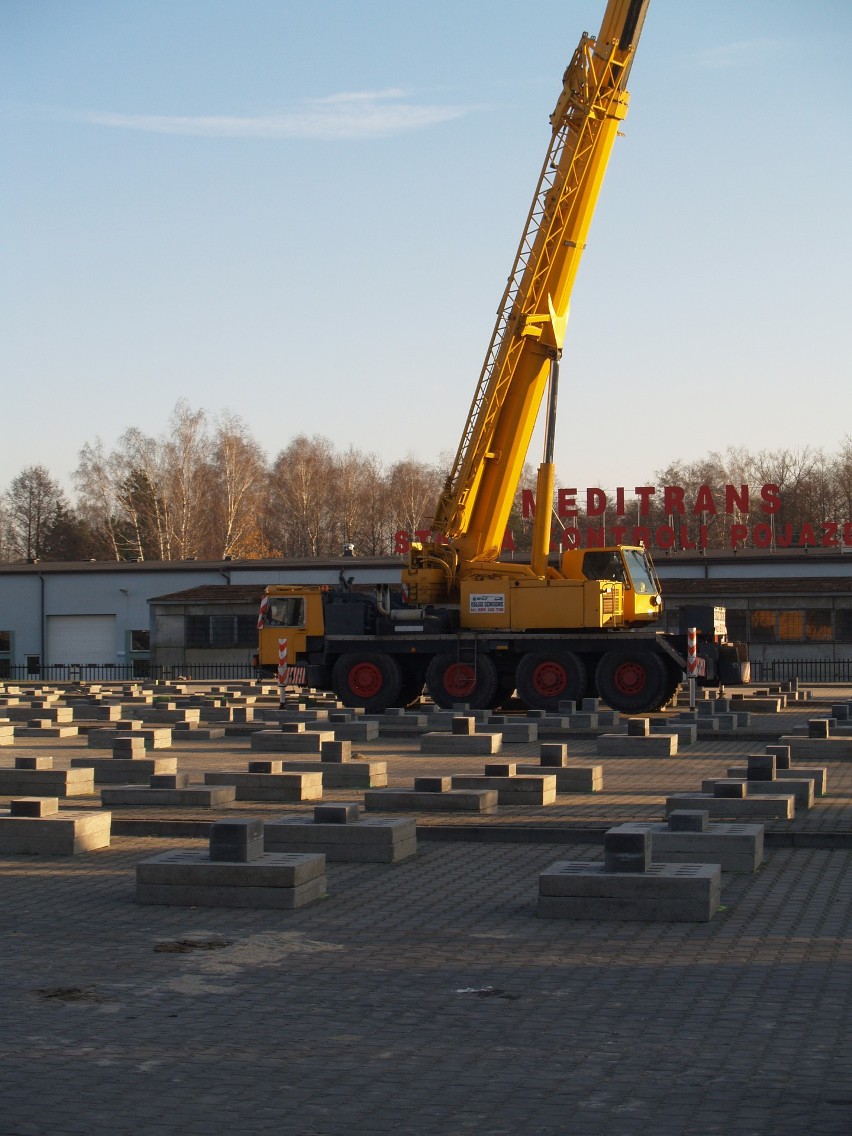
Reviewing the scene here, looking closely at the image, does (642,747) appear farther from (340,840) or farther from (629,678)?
(340,840)

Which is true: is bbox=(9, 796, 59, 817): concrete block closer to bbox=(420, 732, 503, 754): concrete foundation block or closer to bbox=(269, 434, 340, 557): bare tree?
bbox=(420, 732, 503, 754): concrete foundation block

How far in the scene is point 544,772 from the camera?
631 inches

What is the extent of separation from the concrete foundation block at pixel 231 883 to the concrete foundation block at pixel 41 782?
5.79m

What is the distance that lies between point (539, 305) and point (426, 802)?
16.1 m

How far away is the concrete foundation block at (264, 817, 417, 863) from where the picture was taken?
11070mm

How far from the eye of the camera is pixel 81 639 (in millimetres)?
53406

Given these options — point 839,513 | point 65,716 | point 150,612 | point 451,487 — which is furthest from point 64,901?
point 839,513

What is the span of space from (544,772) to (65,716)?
13.2m

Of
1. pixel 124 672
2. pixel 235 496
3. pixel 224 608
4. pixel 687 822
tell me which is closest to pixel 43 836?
pixel 687 822

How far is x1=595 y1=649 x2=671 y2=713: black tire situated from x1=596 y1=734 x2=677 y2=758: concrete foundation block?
265 inches

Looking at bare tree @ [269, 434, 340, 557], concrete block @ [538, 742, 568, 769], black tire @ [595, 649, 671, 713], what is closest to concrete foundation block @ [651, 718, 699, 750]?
black tire @ [595, 649, 671, 713]

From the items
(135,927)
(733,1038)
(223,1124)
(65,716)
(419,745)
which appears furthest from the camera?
(65,716)

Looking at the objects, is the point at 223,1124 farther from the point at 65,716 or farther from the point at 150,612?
the point at 150,612

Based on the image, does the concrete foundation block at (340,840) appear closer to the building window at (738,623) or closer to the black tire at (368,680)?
the black tire at (368,680)
